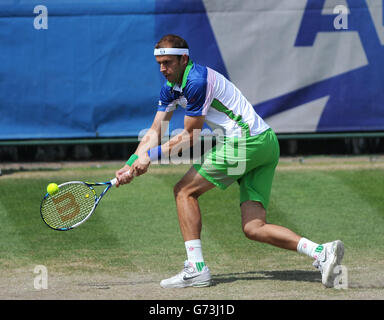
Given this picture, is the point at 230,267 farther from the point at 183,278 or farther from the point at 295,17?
the point at 295,17

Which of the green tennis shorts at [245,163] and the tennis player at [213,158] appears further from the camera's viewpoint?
the green tennis shorts at [245,163]

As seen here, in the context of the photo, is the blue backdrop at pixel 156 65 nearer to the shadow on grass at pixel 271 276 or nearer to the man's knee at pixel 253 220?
the shadow on grass at pixel 271 276

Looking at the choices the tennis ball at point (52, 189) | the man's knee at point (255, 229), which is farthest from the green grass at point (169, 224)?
the tennis ball at point (52, 189)

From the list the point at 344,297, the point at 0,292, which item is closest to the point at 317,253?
the point at 344,297

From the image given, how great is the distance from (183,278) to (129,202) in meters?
3.20

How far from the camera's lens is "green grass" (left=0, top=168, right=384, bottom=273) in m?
6.93

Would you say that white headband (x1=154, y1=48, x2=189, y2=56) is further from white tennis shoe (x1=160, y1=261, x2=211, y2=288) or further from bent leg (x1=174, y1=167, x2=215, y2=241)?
white tennis shoe (x1=160, y1=261, x2=211, y2=288)

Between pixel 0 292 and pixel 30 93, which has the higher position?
pixel 30 93

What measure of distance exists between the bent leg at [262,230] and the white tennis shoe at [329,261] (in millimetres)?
209

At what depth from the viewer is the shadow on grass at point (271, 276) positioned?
6160 mm

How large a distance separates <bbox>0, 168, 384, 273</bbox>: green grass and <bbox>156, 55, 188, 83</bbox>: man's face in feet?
5.12

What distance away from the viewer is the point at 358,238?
24.8 feet

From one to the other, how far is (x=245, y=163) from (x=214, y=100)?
19.6 inches

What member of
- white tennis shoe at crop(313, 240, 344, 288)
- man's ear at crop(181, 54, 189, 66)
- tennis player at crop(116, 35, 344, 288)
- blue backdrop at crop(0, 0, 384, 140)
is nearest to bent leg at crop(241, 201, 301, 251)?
tennis player at crop(116, 35, 344, 288)
